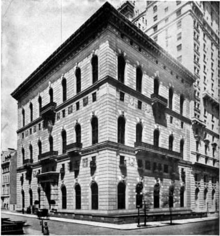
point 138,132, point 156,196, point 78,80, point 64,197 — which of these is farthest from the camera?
point 156,196

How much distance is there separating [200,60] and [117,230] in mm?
7021

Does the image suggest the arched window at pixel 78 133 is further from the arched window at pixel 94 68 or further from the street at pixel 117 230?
the street at pixel 117 230

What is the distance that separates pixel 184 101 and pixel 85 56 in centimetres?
434

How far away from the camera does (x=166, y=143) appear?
11.2m

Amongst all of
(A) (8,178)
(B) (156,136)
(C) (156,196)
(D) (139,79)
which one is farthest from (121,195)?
(D) (139,79)

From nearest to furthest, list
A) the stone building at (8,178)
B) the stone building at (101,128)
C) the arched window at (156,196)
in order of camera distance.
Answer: the stone building at (8,178)
the stone building at (101,128)
the arched window at (156,196)

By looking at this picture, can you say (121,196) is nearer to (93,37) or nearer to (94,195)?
(94,195)

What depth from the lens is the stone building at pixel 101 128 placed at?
8.77 meters

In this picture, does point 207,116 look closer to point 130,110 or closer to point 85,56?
point 130,110

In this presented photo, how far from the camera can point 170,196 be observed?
35.8 feet

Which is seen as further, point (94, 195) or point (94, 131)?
point (94, 131)

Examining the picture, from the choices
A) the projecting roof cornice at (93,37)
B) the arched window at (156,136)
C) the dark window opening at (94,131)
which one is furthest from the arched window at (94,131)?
the arched window at (156,136)

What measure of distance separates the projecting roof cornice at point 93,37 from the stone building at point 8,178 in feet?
4.93

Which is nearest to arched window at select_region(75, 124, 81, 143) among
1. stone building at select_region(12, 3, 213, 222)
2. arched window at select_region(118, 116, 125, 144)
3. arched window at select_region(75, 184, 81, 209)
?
stone building at select_region(12, 3, 213, 222)
